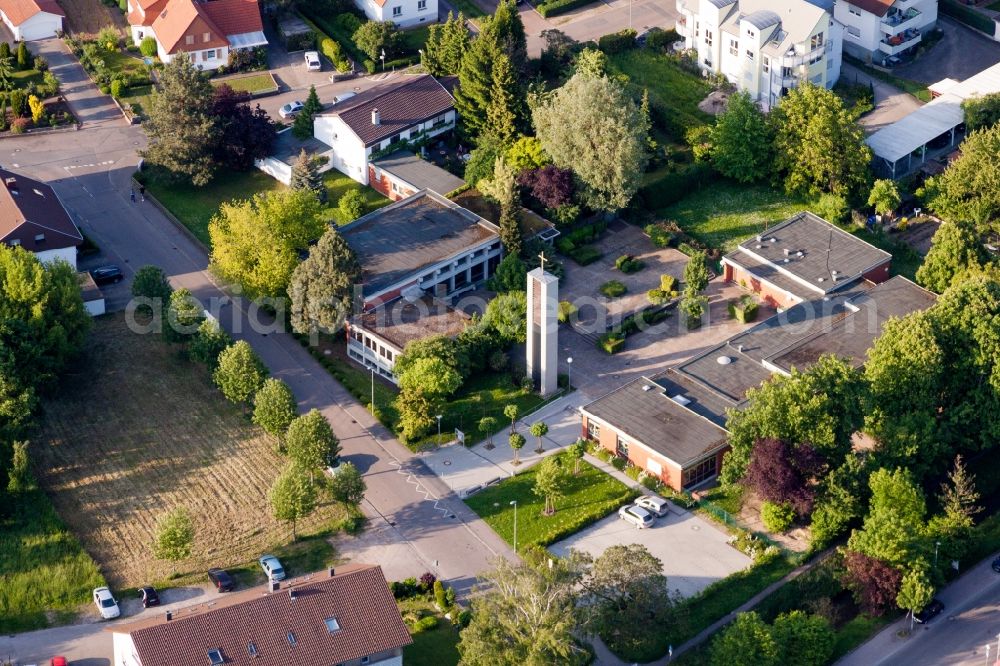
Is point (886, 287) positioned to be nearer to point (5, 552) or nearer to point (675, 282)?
point (675, 282)

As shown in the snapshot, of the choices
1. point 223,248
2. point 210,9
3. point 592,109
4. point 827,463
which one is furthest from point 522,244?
point 210,9

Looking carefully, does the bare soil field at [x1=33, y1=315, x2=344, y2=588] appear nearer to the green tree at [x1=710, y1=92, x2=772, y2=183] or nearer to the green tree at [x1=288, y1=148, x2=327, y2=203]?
the green tree at [x1=288, y1=148, x2=327, y2=203]

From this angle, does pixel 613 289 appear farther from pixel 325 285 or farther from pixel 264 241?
pixel 264 241

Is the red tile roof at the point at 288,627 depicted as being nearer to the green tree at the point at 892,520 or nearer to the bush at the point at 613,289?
the green tree at the point at 892,520

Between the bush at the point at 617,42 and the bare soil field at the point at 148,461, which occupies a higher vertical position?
the bush at the point at 617,42

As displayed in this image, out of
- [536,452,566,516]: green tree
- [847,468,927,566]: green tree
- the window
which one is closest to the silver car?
[536,452,566,516]: green tree

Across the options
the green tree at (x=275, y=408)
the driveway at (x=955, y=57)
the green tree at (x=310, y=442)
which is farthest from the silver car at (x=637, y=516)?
the driveway at (x=955, y=57)
